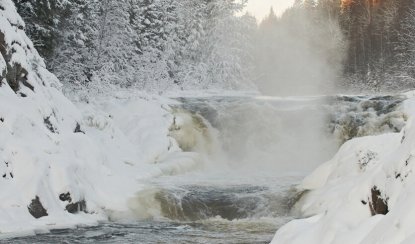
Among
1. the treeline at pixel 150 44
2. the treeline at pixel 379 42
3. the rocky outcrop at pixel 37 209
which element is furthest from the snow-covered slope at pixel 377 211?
the treeline at pixel 379 42

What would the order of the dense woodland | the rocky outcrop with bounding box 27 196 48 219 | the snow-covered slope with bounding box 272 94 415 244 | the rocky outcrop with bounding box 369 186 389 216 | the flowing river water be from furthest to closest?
the dense woodland
the flowing river water
the rocky outcrop with bounding box 27 196 48 219
the rocky outcrop with bounding box 369 186 389 216
the snow-covered slope with bounding box 272 94 415 244

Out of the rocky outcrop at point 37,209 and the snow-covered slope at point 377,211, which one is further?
the rocky outcrop at point 37,209

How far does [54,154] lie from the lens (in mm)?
10328

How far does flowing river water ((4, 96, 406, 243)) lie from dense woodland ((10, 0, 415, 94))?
19.5 feet

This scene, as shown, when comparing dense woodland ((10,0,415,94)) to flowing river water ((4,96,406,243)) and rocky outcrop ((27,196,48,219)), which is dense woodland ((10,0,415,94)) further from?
rocky outcrop ((27,196,48,219))

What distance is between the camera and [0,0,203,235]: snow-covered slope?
917 centimetres

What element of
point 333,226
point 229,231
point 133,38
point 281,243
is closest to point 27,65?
point 229,231

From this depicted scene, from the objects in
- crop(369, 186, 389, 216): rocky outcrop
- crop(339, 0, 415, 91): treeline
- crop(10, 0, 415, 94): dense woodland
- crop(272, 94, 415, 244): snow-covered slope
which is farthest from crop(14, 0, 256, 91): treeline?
crop(369, 186, 389, 216): rocky outcrop

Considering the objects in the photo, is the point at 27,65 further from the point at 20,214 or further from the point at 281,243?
the point at 281,243

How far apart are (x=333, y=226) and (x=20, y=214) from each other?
589 centimetres

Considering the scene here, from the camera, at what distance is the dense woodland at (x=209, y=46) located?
23.3 m

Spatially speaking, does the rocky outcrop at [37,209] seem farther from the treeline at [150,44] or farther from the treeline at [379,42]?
the treeline at [379,42]

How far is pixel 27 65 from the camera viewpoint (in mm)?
12625

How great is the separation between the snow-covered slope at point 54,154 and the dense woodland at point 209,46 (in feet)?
17.0
